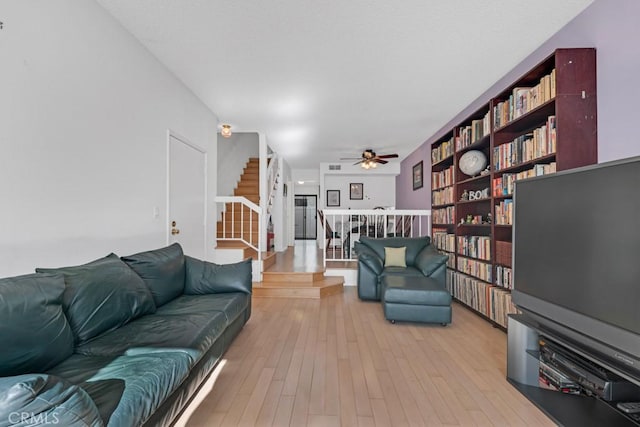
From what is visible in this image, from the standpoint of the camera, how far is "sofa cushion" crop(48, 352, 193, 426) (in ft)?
3.77

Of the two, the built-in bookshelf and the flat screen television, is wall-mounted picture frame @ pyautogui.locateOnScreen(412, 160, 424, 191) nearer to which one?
the built-in bookshelf

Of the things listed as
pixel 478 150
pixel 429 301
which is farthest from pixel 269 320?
pixel 478 150

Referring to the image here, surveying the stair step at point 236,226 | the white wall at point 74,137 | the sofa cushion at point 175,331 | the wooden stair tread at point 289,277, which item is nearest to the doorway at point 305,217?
the stair step at point 236,226

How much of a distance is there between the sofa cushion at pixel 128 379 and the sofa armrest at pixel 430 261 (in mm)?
3101

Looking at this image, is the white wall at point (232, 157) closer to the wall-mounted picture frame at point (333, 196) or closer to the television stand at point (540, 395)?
the wall-mounted picture frame at point (333, 196)

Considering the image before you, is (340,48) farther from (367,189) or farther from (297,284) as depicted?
(367,189)

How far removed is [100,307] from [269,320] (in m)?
1.86

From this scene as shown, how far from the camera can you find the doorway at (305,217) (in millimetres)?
10943

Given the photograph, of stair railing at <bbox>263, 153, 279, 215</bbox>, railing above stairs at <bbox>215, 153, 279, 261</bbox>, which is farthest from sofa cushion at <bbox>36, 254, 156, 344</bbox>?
stair railing at <bbox>263, 153, 279, 215</bbox>

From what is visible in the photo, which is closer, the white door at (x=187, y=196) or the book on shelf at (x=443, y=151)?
the white door at (x=187, y=196)

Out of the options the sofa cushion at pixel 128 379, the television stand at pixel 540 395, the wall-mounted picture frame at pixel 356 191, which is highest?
the wall-mounted picture frame at pixel 356 191

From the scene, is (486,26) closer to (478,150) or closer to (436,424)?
(478,150)

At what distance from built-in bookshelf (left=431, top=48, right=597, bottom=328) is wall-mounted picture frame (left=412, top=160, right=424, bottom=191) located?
55.6 inches

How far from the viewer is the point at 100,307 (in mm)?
1782
